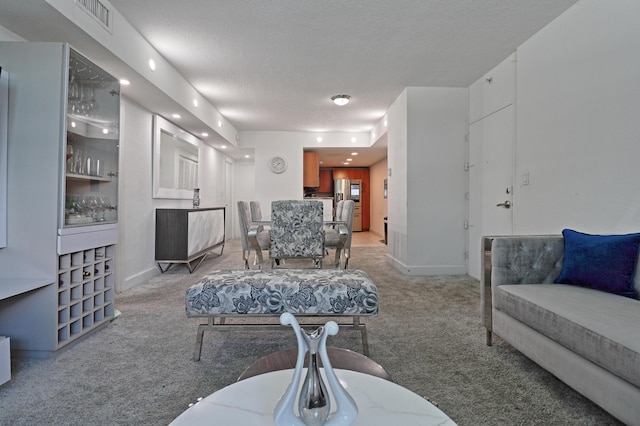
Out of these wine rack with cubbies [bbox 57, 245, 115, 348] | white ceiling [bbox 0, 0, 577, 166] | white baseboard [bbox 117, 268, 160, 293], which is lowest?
white baseboard [bbox 117, 268, 160, 293]

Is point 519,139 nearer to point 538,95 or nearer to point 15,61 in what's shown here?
point 538,95

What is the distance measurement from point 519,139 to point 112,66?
366 cm

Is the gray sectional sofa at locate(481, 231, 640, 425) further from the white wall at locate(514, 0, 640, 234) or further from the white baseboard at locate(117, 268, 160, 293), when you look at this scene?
the white baseboard at locate(117, 268, 160, 293)

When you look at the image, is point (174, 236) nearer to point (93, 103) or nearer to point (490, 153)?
point (93, 103)

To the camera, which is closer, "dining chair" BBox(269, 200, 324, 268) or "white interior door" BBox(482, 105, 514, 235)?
"dining chair" BBox(269, 200, 324, 268)

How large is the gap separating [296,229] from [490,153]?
2.37 meters

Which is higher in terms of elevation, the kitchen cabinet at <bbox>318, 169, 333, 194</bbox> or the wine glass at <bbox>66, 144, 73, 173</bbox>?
the kitchen cabinet at <bbox>318, 169, 333, 194</bbox>

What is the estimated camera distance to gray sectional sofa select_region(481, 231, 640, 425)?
1.18 m

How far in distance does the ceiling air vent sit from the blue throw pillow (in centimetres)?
344

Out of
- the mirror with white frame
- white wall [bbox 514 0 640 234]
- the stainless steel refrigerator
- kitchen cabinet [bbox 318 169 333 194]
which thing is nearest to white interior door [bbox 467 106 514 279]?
white wall [bbox 514 0 640 234]

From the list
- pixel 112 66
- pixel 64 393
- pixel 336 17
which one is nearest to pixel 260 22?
pixel 336 17

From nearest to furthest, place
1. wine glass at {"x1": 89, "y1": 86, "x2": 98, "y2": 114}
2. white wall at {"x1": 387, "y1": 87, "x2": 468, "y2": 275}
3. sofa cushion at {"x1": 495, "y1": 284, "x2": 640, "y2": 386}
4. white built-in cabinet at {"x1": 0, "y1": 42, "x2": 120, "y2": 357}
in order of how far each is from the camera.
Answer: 1. sofa cushion at {"x1": 495, "y1": 284, "x2": 640, "y2": 386}
2. white built-in cabinet at {"x1": 0, "y1": 42, "x2": 120, "y2": 357}
3. wine glass at {"x1": 89, "y1": 86, "x2": 98, "y2": 114}
4. white wall at {"x1": 387, "y1": 87, "x2": 468, "y2": 275}

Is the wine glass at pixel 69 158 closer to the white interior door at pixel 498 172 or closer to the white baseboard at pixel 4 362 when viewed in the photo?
the white baseboard at pixel 4 362

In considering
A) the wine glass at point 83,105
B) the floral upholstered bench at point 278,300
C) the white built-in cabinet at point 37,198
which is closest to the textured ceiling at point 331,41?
the wine glass at point 83,105
